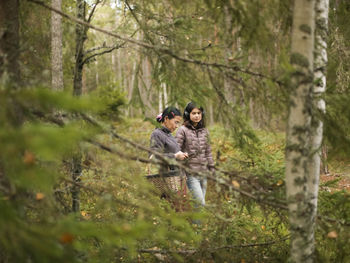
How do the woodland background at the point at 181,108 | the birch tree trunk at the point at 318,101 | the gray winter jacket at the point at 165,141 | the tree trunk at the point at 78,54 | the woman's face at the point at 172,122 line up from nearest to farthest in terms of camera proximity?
the woodland background at the point at 181,108, the birch tree trunk at the point at 318,101, the tree trunk at the point at 78,54, the gray winter jacket at the point at 165,141, the woman's face at the point at 172,122

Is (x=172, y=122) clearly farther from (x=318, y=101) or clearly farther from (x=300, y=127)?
(x=300, y=127)

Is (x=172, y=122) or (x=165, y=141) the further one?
(x=172, y=122)

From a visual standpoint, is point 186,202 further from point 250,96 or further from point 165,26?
point 165,26

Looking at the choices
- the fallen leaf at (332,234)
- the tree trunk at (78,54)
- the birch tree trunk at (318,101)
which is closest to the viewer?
the fallen leaf at (332,234)

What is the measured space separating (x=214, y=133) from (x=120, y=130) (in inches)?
555

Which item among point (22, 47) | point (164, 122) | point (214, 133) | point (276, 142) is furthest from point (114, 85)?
point (22, 47)

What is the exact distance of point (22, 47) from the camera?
213cm

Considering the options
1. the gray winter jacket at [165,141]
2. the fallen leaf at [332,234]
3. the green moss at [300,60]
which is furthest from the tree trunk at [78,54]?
the fallen leaf at [332,234]

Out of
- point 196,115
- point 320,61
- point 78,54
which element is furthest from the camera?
point 196,115

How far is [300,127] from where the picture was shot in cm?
243

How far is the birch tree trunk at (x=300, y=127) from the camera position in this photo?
239 centimetres

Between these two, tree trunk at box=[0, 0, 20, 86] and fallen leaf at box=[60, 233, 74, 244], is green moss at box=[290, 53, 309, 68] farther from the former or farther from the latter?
tree trunk at box=[0, 0, 20, 86]

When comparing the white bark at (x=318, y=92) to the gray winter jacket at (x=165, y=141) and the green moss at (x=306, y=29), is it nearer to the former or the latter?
the green moss at (x=306, y=29)

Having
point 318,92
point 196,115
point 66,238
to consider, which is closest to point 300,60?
point 318,92
